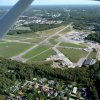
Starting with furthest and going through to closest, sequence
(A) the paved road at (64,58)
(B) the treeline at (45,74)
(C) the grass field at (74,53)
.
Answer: (C) the grass field at (74,53), (A) the paved road at (64,58), (B) the treeline at (45,74)

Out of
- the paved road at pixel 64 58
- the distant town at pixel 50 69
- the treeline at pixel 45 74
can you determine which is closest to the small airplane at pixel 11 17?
the distant town at pixel 50 69


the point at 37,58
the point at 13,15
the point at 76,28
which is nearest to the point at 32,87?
the point at 37,58

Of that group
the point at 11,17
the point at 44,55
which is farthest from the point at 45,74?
the point at 11,17

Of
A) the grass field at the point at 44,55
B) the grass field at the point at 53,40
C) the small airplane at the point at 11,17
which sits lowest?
the grass field at the point at 53,40

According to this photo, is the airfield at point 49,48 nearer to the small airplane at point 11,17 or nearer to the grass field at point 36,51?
the grass field at point 36,51

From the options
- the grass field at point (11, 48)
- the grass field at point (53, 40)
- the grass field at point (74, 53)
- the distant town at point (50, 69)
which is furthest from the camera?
the grass field at point (53, 40)

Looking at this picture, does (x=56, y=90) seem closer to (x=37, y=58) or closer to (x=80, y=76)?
(x=80, y=76)

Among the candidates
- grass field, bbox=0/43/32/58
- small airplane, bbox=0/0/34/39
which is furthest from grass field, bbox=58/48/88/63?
small airplane, bbox=0/0/34/39

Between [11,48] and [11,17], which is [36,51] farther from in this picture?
[11,17]
